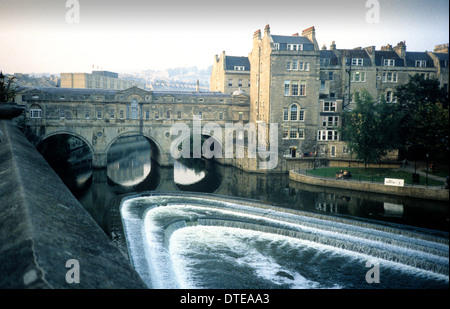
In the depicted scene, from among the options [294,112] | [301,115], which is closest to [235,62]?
[294,112]

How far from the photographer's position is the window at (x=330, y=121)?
169ft

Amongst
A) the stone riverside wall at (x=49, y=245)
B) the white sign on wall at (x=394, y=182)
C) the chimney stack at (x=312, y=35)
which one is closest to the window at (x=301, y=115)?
the chimney stack at (x=312, y=35)

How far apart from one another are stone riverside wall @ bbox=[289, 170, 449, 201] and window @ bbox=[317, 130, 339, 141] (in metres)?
9.45

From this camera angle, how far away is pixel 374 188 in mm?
35594

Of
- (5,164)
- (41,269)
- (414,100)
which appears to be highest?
(414,100)

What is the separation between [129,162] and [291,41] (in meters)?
32.4

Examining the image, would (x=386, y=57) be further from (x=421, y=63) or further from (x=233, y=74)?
(x=233, y=74)

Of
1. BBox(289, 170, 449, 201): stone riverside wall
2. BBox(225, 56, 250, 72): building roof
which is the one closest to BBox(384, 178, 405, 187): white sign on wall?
BBox(289, 170, 449, 201): stone riverside wall

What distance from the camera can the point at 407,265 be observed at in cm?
1941

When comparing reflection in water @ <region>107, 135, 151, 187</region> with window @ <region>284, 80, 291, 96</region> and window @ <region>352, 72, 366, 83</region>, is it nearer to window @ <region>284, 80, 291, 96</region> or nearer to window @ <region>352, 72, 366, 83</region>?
window @ <region>284, 80, 291, 96</region>

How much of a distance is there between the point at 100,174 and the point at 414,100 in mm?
39615

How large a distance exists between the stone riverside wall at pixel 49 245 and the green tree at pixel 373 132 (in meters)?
33.6
